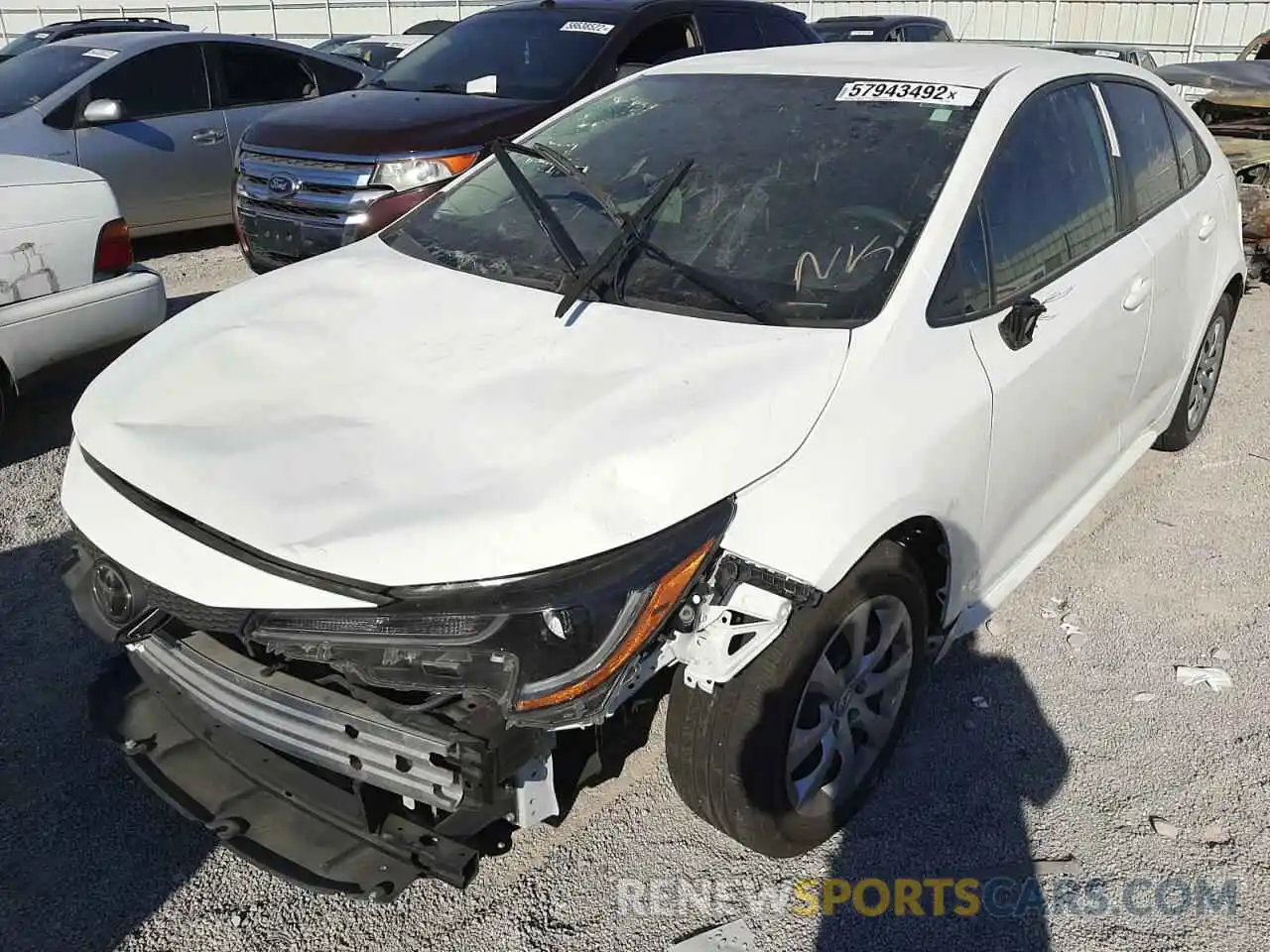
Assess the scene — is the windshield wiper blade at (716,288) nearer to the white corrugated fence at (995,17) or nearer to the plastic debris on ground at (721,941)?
the plastic debris on ground at (721,941)

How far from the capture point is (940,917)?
247cm

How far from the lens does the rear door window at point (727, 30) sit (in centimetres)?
702

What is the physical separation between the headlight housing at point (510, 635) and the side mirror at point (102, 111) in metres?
6.34

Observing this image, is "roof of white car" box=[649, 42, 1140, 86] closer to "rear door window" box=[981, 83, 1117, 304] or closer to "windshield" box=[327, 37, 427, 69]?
"rear door window" box=[981, 83, 1117, 304]

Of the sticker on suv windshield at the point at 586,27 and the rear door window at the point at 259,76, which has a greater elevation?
the sticker on suv windshield at the point at 586,27

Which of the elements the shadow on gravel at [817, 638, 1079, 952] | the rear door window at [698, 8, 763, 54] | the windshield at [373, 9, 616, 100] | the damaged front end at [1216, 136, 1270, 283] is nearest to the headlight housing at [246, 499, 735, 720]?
the shadow on gravel at [817, 638, 1079, 952]

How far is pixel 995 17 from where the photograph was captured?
2259cm

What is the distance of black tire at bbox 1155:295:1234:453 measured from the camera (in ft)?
14.6

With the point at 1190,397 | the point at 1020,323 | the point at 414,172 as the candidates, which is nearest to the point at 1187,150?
the point at 1190,397

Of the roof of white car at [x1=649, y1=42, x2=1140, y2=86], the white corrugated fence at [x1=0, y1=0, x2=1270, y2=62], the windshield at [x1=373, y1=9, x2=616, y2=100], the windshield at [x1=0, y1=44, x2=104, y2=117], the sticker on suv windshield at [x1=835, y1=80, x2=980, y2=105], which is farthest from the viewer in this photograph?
the white corrugated fence at [x1=0, y1=0, x2=1270, y2=62]

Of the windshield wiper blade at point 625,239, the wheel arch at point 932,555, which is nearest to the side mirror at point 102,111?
the windshield wiper blade at point 625,239

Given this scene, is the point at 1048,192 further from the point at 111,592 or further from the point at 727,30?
the point at 727,30

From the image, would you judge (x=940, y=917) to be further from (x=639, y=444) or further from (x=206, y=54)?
(x=206, y=54)

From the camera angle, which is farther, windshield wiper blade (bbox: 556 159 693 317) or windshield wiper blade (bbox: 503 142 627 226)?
windshield wiper blade (bbox: 503 142 627 226)
